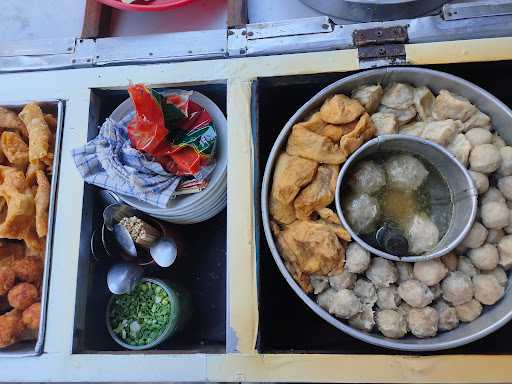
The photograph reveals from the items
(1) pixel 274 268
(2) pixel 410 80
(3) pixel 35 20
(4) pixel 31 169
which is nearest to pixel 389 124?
(2) pixel 410 80

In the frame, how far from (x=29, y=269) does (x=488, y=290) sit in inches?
46.4

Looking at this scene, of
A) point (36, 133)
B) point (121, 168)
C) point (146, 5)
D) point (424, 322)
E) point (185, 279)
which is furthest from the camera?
point (185, 279)

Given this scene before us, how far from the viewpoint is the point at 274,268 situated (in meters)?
1.22

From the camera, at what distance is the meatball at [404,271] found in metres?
1.07

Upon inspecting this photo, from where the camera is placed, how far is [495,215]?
1044 millimetres

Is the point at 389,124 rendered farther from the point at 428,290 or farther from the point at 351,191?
the point at 428,290

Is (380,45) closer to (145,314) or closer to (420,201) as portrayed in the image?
(420,201)

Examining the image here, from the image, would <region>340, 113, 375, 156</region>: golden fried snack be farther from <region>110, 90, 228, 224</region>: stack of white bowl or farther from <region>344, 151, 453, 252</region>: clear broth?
<region>110, 90, 228, 224</region>: stack of white bowl

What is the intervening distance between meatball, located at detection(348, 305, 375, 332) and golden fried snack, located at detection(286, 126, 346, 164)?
0.36 meters

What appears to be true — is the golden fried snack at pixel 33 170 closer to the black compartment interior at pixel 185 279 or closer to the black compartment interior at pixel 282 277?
the black compartment interior at pixel 185 279

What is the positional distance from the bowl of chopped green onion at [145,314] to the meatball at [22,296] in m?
0.21

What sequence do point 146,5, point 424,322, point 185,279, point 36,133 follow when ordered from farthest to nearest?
point 185,279 < point 146,5 < point 36,133 < point 424,322

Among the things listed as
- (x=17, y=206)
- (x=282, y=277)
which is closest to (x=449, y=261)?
(x=282, y=277)

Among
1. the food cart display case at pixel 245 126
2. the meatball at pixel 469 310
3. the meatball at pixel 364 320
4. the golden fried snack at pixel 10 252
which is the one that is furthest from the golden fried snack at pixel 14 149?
the meatball at pixel 469 310
